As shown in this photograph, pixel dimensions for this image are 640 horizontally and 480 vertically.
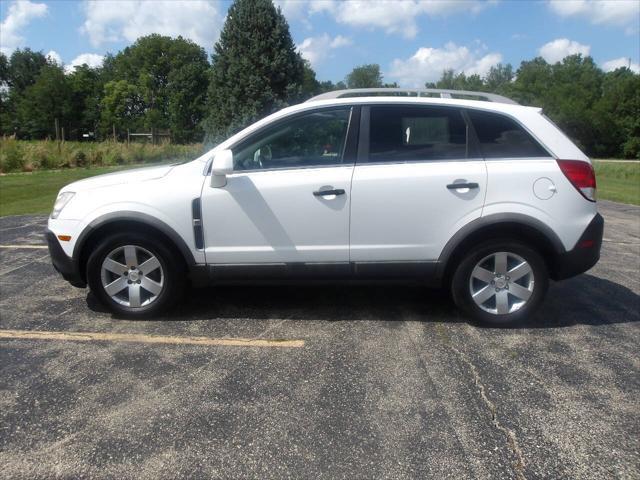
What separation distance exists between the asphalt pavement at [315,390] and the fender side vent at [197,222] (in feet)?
2.41

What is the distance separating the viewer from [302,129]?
173 inches

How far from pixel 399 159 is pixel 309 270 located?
3.97ft

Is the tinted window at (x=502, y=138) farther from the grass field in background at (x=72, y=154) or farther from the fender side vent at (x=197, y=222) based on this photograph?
the grass field in background at (x=72, y=154)

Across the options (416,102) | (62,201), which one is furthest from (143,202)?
(416,102)

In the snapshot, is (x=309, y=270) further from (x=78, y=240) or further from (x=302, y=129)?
(x=78, y=240)

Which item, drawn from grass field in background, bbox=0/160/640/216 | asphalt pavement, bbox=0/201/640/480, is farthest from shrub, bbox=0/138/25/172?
asphalt pavement, bbox=0/201/640/480

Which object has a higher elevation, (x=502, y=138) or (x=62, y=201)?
(x=502, y=138)

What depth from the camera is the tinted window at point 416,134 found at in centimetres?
436

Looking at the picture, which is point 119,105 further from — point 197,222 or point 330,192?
point 330,192

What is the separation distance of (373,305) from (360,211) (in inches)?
45.3

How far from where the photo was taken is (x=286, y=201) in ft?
14.0

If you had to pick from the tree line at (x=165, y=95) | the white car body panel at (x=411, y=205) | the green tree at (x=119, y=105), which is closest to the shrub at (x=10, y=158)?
the white car body panel at (x=411, y=205)

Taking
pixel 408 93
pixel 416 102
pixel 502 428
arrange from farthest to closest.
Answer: pixel 408 93, pixel 416 102, pixel 502 428

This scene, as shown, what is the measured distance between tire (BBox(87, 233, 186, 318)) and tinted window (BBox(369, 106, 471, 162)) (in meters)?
1.96
